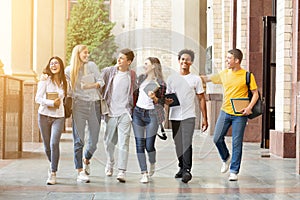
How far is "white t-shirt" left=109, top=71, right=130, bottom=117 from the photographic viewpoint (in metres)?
7.71

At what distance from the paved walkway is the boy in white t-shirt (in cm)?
35

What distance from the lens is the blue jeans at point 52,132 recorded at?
7.62 meters

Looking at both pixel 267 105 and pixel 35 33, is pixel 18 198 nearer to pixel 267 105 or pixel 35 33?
pixel 267 105

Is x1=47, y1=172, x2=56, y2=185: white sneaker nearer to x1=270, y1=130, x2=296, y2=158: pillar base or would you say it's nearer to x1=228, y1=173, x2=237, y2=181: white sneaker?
x1=228, y1=173, x2=237, y2=181: white sneaker

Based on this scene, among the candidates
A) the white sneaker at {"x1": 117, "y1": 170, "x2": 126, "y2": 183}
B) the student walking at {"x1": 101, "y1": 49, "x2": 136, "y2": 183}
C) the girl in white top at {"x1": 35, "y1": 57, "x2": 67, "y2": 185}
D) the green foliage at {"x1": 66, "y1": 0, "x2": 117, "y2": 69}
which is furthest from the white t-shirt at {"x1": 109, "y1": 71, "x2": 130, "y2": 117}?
the green foliage at {"x1": 66, "y1": 0, "x2": 117, "y2": 69}

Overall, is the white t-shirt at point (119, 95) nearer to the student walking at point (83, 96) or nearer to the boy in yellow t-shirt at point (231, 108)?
the student walking at point (83, 96)

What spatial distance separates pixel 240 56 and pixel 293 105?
3.40 metres

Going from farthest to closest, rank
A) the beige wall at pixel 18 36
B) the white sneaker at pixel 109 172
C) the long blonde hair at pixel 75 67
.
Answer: the beige wall at pixel 18 36
the white sneaker at pixel 109 172
the long blonde hair at pixel 75 67

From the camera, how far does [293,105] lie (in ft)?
36.7

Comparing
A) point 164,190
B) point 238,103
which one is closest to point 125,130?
point 164,190

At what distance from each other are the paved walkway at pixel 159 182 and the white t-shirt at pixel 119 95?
87cm

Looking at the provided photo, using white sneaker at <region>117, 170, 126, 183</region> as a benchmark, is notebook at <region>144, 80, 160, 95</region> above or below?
above

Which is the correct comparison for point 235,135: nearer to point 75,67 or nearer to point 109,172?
point 109,172

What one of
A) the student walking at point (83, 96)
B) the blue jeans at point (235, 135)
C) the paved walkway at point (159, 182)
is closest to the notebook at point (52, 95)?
the student walking at point (83, 96)
